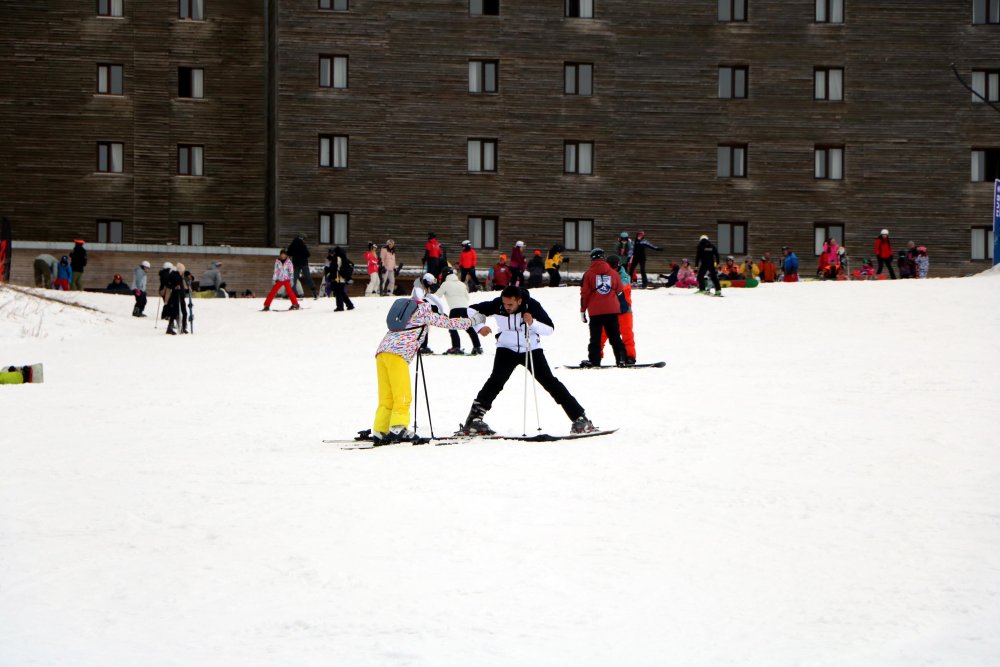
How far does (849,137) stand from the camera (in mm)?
A: 47875

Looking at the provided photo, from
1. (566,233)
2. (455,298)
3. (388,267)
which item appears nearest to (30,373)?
(455,298)

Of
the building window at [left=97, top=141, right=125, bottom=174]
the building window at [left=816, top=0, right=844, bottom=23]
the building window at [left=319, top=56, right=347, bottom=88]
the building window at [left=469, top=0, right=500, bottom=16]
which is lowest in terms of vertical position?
the building window at [left=97, top=141, right=125, bottom=174]

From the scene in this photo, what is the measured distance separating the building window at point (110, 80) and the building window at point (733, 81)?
68.9 feet

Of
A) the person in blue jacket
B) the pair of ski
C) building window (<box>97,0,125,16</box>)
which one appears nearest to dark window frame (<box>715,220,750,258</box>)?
the person in blue jacket

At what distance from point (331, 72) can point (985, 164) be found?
23.0 meters

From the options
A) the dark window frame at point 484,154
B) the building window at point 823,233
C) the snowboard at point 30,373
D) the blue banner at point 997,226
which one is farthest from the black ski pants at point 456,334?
→ the building window at point 823,233

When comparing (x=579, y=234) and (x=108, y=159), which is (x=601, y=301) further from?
(x=108, y=159)

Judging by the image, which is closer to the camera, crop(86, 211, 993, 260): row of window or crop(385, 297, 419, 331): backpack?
crop(385, 297, 419, 331): backpack

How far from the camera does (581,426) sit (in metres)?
13.3

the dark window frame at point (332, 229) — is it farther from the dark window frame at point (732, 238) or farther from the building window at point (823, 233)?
the building window at point (823, 233)

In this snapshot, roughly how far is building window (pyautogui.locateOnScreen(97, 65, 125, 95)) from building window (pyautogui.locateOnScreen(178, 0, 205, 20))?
116 inches

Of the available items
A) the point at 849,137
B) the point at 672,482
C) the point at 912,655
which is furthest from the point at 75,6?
the point at 912,655

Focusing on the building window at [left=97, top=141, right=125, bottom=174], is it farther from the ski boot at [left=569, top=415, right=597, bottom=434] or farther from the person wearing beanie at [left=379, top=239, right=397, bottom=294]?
the ski boot at [left=569, top=415, right=597, bottom=434]

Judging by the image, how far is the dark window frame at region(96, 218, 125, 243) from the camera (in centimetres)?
4884
